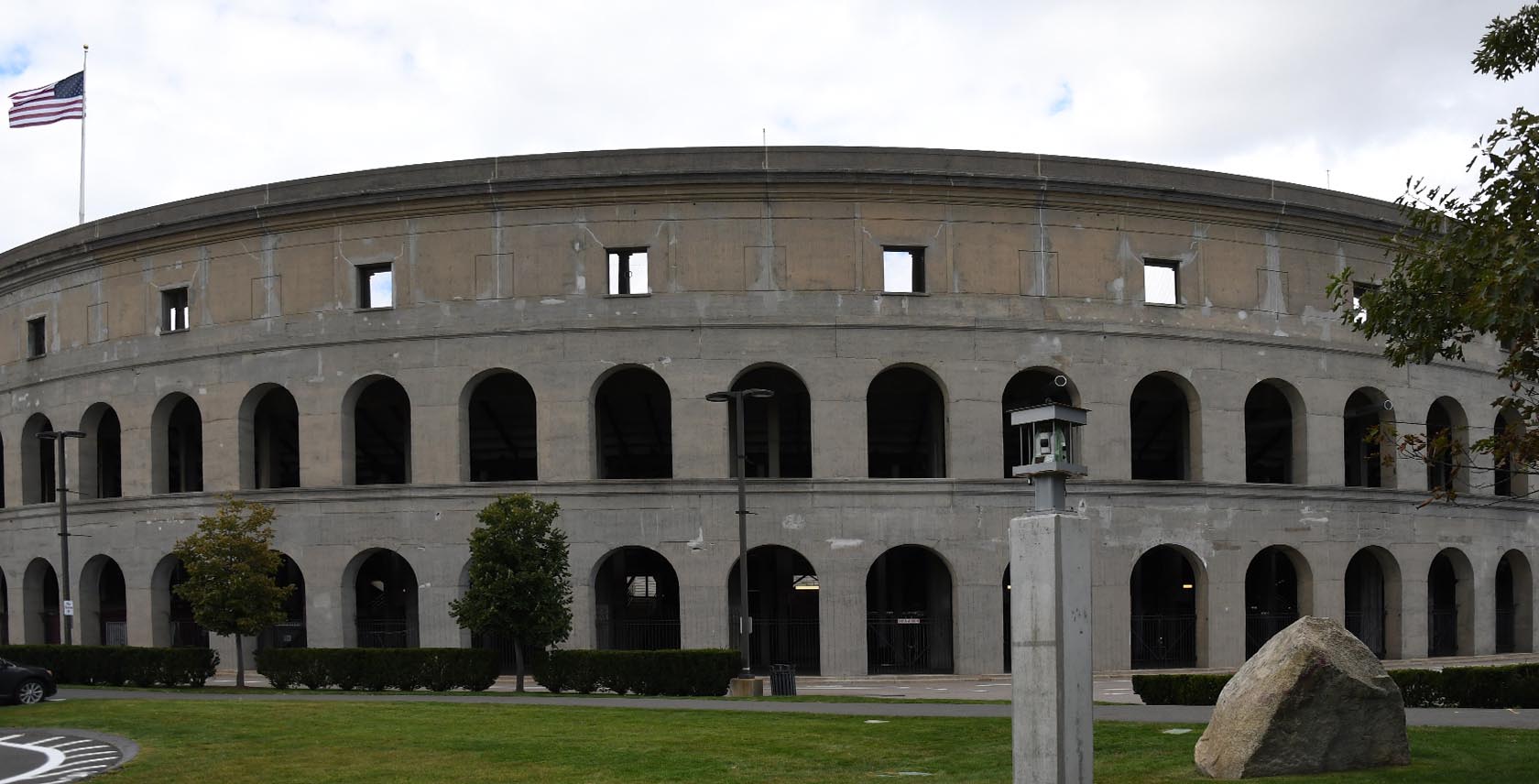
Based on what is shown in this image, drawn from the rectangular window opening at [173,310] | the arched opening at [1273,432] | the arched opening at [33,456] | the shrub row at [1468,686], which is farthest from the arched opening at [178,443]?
the shrub row at [1468,686]

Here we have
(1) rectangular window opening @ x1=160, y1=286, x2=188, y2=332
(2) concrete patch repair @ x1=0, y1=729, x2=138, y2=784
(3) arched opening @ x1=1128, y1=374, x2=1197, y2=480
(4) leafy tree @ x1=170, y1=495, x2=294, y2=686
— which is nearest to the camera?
(2) concrete patch repair @ x1=0, y1=729, x2=138, y2=784

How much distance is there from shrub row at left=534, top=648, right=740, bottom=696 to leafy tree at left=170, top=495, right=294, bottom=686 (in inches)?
342

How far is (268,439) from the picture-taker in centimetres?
5153

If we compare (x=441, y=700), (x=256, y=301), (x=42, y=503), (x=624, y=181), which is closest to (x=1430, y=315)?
(x=441, y=700)

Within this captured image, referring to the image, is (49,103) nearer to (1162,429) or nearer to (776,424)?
(776,424)

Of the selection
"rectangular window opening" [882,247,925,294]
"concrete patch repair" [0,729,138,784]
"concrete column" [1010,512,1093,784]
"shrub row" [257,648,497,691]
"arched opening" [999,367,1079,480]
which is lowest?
"shrub row" [257,648,497,691]

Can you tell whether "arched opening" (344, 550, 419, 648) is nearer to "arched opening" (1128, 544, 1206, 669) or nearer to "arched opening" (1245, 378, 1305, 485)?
"arched opening" (1128, 544, 1206, 669)

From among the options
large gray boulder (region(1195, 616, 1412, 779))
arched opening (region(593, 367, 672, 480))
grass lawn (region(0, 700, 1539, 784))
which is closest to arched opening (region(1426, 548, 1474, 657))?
arched opening (region(593, 367, 672, 480))

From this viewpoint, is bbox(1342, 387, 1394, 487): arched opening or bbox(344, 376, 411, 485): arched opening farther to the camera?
bbox(1342, 387, 1394, 487): arched opening

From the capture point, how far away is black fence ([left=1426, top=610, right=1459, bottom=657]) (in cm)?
5122

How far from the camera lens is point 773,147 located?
144ft

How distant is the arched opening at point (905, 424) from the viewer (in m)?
46.9

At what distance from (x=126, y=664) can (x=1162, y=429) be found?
3410 centimetres

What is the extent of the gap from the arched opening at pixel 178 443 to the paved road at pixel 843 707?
10.9 meters
